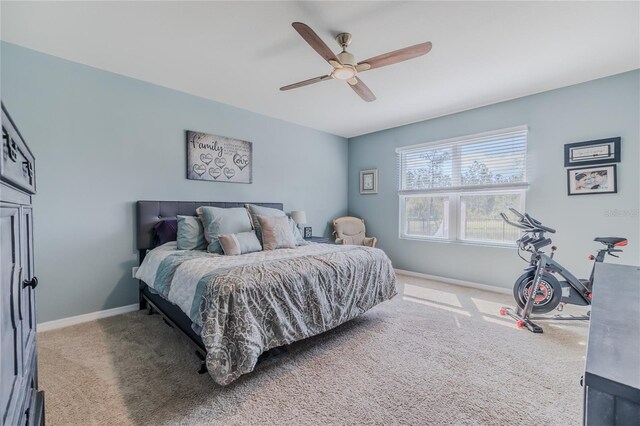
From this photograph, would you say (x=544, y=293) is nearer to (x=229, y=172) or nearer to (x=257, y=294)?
(x=257, y=294)

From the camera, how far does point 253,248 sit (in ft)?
9.23

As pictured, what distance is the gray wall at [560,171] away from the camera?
2844mm

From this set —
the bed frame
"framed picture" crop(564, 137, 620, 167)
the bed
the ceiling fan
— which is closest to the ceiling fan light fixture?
the ceiling fan

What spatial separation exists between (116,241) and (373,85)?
336 centimetres

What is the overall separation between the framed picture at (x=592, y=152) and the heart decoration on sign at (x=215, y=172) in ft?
14.1

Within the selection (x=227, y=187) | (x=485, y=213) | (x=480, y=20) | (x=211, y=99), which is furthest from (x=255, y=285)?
(x=485, y=213)

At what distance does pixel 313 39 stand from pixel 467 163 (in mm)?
3103

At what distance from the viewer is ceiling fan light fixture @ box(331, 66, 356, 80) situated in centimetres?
223

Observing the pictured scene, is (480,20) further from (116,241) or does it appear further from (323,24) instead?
(116,241)

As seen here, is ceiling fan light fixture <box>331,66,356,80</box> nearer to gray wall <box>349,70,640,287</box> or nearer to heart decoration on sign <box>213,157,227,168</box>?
heart decoration on sign <box>213,157,227,168</box>

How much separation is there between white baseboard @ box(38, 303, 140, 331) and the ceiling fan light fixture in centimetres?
321

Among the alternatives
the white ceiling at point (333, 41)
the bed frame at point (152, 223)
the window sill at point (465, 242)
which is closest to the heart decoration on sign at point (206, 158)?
the bed frame at point (152, 223)

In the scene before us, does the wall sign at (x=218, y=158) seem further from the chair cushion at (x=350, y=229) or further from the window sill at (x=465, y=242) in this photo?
the window sill at (x=465, y=242)

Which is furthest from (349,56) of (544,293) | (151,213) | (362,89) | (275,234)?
(544,293)
